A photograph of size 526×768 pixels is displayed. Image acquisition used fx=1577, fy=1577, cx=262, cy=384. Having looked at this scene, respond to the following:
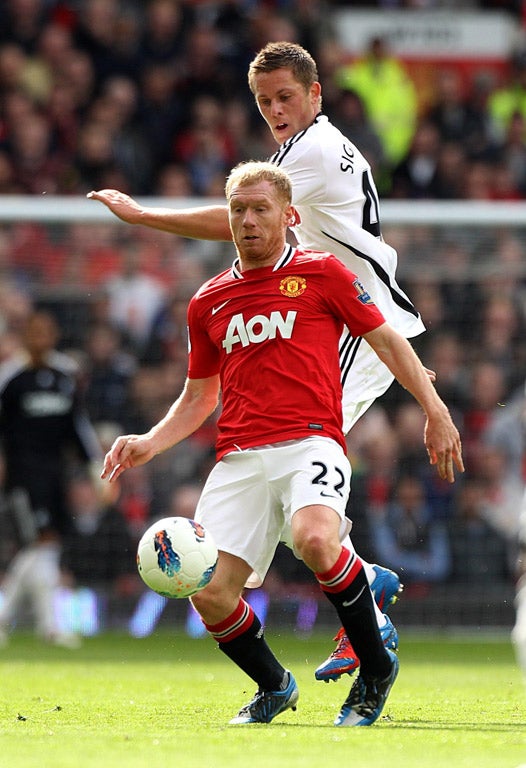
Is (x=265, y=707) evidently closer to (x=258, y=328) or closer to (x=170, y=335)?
(x=258, y=328)

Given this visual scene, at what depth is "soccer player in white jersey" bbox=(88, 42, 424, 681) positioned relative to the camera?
724cm

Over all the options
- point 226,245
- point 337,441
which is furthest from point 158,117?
point 337,441

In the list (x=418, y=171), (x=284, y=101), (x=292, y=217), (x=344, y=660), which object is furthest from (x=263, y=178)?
(x=418, y=171)

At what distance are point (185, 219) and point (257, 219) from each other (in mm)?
736

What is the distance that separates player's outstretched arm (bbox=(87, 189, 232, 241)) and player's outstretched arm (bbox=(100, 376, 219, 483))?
A: 2.22 feet

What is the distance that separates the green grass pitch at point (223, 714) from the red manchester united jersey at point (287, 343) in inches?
49.5

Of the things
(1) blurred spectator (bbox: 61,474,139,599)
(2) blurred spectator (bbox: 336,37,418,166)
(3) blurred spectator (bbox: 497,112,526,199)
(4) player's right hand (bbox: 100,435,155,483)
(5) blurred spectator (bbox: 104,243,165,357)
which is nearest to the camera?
(4) player's right hand (bbox: 100,435,155,483)

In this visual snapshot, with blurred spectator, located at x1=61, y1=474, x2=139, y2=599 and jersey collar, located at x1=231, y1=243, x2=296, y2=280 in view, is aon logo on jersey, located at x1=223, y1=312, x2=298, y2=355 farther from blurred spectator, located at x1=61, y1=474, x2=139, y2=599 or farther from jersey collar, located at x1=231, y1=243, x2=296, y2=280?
blurred spectator, located at x1=61, y1=474, x2=139, y2=599

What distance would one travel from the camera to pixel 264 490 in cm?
665

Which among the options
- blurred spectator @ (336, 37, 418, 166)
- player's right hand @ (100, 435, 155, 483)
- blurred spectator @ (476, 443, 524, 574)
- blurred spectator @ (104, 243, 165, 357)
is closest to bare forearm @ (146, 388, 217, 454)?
player's right hand @ (100, 435, 155, 483)

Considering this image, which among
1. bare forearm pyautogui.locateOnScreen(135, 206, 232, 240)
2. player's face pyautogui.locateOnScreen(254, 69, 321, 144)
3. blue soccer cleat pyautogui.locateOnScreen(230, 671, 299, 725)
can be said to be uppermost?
player's face pyautogui.locateOnScreen(254, 69, 321, 144)

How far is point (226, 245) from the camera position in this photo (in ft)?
44.9

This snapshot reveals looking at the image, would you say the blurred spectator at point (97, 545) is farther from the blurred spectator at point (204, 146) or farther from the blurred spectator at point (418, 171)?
the blurred spectator at point (418, 171)

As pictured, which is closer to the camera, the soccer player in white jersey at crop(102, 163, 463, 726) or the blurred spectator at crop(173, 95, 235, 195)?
the soccer player in white jersey at crop(102, 163, 463, 726)
